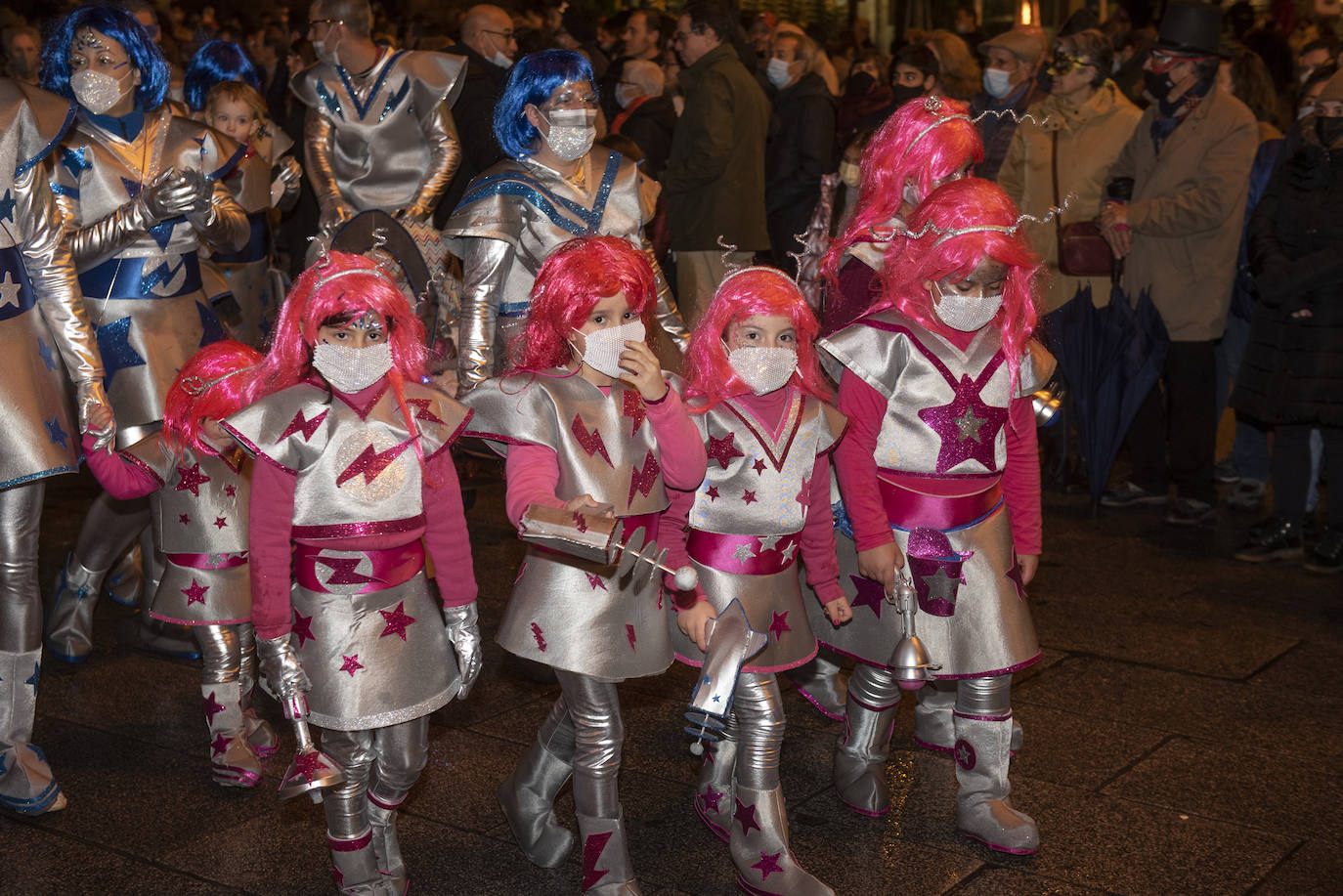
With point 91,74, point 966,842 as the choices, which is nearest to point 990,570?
point 966,842

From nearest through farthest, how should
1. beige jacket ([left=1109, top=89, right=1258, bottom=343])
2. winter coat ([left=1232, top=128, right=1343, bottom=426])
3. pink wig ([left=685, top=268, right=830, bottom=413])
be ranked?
pink wig ([left=685, top=268, right=830, bottom=413])
winter coat ([left=1232, top=128, right=1343, bottom=426])
beige jacket ([left=1109, top=89, right=1258, bottom=343])

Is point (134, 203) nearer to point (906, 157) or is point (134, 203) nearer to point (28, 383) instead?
point (28, 383)

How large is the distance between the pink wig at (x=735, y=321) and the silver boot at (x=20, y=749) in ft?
6.62

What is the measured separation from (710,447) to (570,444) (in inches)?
15.8

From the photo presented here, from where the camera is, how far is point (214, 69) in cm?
692

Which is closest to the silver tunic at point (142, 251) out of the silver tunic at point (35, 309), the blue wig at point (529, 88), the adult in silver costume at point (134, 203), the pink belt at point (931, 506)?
the adult in silver costume at point (134, 203)

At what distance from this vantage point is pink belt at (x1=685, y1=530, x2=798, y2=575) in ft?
12.1

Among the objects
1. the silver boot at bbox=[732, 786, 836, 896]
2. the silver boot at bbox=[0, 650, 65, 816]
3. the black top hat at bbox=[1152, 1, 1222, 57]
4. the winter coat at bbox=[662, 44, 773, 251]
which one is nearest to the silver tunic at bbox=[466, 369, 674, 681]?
the silver boot at bbox=[732, 786, 836, 896]

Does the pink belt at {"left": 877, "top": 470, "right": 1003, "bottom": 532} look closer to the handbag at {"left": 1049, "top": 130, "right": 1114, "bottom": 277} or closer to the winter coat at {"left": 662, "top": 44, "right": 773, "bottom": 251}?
the handbag at {"left": 1049, "top": 130, "right": 1114, "bottom": 277}

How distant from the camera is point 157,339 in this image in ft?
15.6

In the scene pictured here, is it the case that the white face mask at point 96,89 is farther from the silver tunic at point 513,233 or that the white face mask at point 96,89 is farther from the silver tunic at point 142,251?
the silver tunic at point 513,233

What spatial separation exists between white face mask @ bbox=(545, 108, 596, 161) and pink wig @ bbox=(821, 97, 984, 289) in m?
0.85

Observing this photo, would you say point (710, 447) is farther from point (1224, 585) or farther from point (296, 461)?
point (1224, 585)

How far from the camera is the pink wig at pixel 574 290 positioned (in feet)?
11.3
